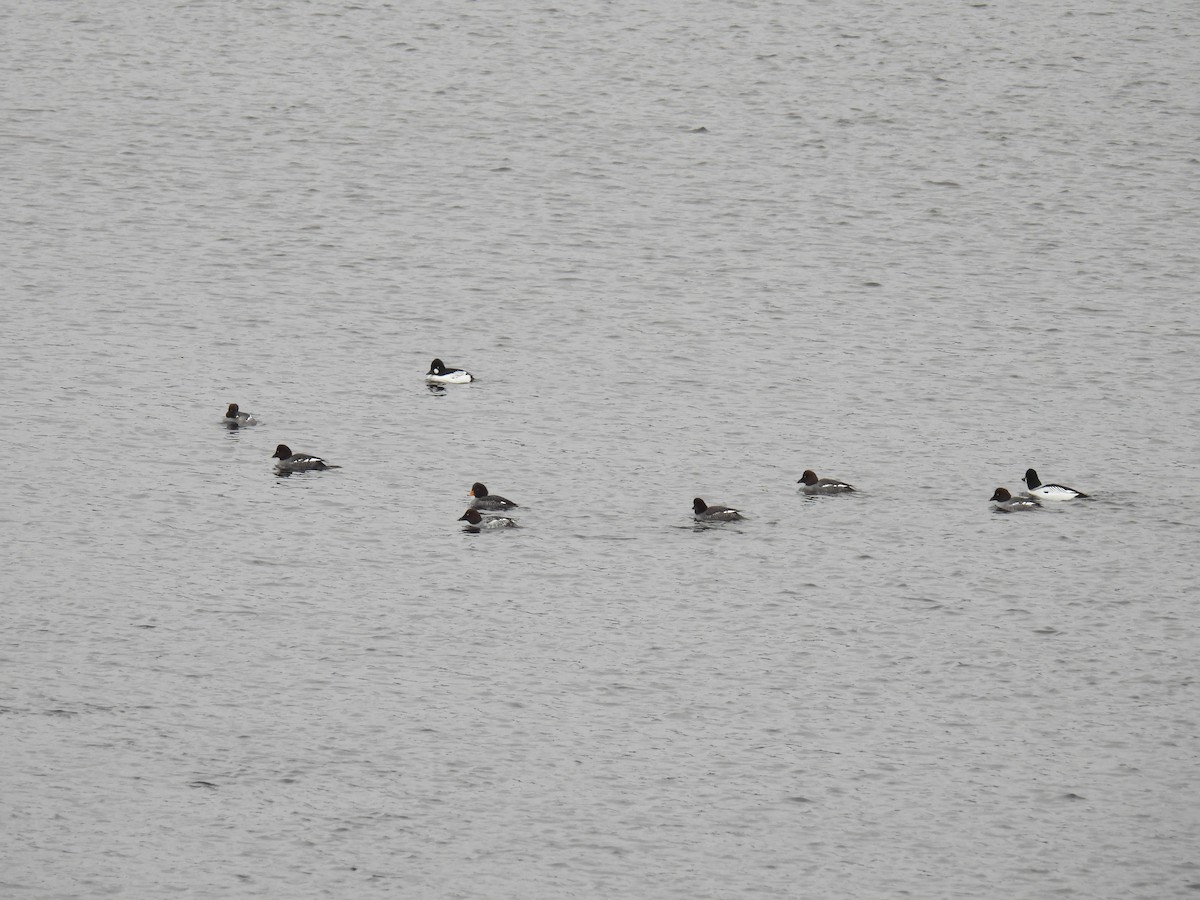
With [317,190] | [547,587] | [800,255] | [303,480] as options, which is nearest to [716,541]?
[547,587]

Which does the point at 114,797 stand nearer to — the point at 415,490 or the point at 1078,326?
the point at 415,490

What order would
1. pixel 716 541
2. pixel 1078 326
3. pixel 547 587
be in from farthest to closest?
pixel 1078 326 → pixel 716 541 → pixel 547 587

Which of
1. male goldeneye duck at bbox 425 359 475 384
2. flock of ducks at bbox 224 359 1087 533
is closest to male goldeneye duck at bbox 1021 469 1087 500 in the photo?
flock of ducks at bbox 224 359 1087 533

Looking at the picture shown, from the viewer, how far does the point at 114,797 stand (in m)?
20.5

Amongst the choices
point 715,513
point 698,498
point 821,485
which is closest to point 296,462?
point 698,498

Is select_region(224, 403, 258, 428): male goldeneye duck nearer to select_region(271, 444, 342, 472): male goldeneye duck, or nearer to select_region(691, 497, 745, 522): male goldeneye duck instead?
select_region(271, 444, 342, 472): male goldeneye duck

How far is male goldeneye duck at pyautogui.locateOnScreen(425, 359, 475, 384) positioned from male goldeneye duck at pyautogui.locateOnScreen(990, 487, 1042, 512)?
1048 centimetres

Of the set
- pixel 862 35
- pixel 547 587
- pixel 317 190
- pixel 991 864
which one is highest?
pixel 862 35

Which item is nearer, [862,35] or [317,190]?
[317,190]

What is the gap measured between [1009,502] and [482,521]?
8528 millimetres

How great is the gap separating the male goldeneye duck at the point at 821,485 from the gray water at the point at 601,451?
22 centimetres

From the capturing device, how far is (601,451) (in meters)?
31.9

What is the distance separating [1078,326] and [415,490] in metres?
16.0

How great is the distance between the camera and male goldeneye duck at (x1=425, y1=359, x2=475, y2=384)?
34.9 m
